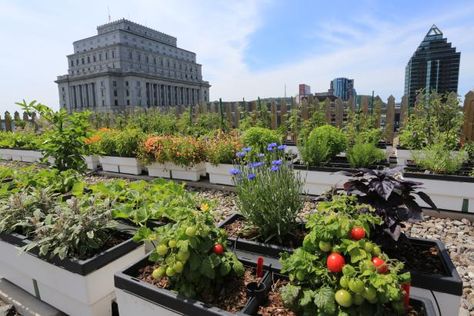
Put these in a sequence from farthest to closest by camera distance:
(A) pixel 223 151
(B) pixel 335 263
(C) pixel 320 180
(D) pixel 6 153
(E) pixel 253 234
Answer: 1. (D) pixel 6 153
2. (A) pixel 223 151
3. (C) pixel 320 180
4. (E) pixel 253 234
5. (B) pixel 335 263

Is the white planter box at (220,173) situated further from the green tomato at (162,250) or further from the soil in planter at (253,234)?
the green tomato at (162,250)

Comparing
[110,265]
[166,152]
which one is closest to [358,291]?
[110,265]

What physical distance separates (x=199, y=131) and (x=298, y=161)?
3769 millimetres

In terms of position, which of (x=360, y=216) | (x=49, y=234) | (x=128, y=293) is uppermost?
(x=360, y=216)

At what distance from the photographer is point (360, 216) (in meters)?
1.38

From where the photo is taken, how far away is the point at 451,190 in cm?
314

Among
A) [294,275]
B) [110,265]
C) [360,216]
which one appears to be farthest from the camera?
[110,265]

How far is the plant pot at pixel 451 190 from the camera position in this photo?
10.1ft

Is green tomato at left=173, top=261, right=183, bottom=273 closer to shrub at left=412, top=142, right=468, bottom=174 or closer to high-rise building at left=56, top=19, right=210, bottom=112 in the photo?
shrub at left=412, top=142, right=468, bottom=174

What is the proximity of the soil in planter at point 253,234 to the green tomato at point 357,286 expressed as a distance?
0.81 meters

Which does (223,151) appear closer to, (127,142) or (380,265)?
(127,142)

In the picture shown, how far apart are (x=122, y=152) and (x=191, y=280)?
4.75m

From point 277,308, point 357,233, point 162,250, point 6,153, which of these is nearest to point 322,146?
point 357,233

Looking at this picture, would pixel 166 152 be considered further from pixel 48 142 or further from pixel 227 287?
pixel 227 287
